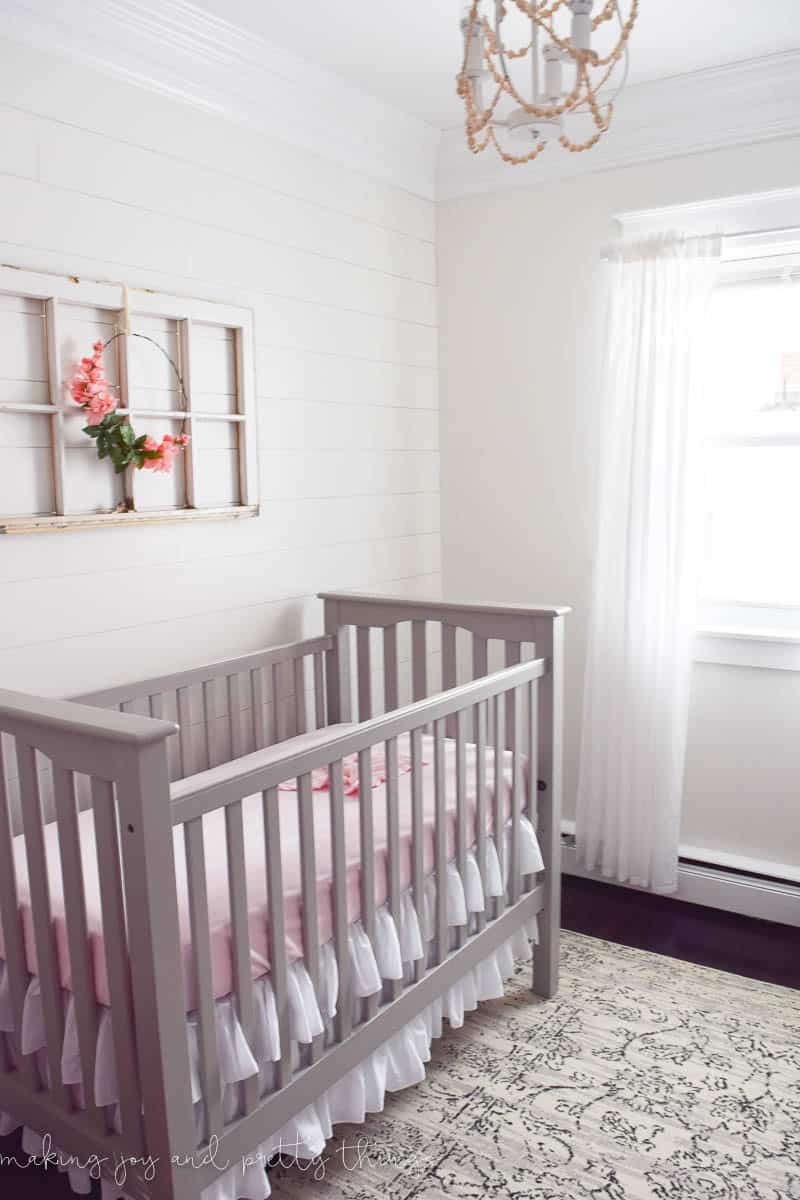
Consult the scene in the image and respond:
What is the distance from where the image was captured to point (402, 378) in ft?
10.8

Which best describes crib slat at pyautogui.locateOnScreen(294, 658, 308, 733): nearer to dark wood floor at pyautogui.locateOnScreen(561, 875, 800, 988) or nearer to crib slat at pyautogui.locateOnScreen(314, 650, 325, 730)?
crib slat at pyautogui.locateOnScreen(314, 650, 325, 730)

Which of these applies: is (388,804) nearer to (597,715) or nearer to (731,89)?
(597,715)

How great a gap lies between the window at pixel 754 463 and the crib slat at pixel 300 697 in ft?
4.03

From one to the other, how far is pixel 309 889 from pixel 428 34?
2.09 m

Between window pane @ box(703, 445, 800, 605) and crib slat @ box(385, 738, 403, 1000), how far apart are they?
5.07 ft

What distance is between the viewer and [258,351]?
2.70 meters

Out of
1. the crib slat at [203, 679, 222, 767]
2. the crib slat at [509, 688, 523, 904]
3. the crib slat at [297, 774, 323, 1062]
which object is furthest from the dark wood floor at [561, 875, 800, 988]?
the crib slat at [297, 774, 323, 1062]

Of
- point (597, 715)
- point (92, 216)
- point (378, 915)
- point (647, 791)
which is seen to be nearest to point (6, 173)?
point (92, 216)

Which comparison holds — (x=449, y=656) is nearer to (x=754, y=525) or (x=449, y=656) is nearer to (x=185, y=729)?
(x=185, y=729)

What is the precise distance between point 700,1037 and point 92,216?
233 centimetres

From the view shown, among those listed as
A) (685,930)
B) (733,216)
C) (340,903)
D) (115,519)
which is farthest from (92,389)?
(685,930)

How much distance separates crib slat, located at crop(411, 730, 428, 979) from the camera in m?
2.01

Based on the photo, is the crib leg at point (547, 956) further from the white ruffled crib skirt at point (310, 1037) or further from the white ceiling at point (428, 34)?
the white ceiling at point (428, 34)

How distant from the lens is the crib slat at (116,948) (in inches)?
56.4
